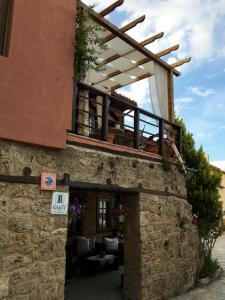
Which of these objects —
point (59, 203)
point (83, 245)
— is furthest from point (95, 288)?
point (59, 203)

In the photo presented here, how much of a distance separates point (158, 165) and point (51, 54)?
353 centimetres

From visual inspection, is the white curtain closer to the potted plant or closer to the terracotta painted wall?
the potted plant

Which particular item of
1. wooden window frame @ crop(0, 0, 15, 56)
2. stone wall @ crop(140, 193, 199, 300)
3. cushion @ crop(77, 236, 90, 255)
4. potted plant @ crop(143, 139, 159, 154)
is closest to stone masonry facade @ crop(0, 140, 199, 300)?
stone wall @ crop(140, 193, 199, 300)

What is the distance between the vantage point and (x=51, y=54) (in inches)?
201

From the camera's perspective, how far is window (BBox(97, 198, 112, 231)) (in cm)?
1238

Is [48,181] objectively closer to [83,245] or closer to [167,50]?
[167,50]

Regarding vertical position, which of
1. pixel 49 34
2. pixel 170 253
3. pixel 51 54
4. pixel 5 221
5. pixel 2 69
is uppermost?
pixel 49 34

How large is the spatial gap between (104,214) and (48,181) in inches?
325

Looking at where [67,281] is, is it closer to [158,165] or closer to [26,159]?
[158,165]

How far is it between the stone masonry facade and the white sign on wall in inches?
3.1

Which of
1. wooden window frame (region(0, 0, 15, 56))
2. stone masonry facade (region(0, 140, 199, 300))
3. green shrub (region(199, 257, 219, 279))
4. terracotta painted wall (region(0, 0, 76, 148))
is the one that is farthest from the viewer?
green shrub (region(199, 257, 219, 279))

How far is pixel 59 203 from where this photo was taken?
16.0 ft

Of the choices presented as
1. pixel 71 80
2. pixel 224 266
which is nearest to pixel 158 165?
pixel 71 80

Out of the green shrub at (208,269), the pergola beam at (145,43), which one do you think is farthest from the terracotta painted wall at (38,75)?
the green shrub at (208,269)
